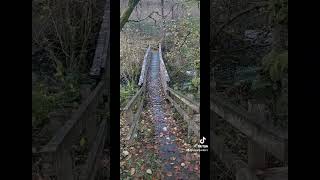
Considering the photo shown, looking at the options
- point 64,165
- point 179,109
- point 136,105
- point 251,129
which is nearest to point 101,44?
point 136,105

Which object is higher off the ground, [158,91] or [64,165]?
[158,91]

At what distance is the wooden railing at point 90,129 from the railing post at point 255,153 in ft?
2.57

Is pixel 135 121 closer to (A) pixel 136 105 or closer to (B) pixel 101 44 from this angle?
(A) pixel 136 105

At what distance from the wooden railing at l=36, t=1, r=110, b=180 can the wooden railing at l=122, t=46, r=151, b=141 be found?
116mm

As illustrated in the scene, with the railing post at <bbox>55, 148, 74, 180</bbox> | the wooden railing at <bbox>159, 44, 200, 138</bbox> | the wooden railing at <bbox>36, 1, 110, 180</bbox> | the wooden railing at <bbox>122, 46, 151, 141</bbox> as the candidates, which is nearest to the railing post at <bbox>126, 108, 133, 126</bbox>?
the wooden railing at <bbox>122, 46, 151, 141</bbox>

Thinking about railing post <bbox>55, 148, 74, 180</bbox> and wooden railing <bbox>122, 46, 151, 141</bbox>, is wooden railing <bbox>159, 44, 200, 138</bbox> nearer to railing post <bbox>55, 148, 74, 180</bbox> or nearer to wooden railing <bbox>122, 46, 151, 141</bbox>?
wooden railing <bbox>122, 46, 151, 141</bbox>

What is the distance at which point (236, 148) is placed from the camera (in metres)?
1.84

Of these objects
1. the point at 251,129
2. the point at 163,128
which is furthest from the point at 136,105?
the point at 251,129

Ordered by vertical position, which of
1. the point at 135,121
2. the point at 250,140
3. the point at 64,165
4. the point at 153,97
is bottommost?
the point at 64,165

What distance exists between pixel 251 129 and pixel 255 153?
132 mm

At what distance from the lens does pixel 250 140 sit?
6.02ft
